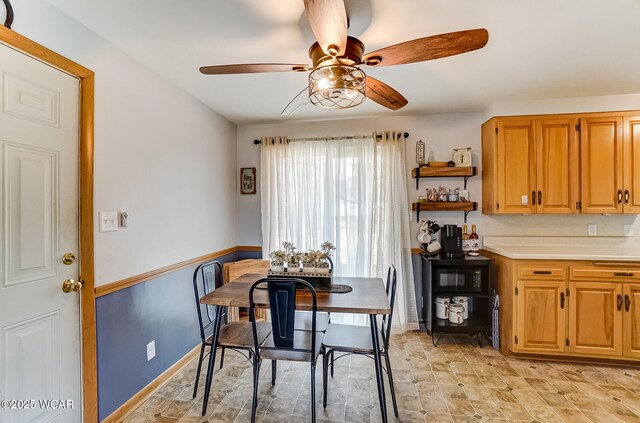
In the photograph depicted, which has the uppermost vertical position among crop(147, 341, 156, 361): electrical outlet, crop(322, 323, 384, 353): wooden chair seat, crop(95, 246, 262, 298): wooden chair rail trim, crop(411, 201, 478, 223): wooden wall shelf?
crop(411, 201, 478, 223): wooden wall shelf

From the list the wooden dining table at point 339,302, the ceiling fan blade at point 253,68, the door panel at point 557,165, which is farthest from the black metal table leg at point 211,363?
the door panel at point 557,165

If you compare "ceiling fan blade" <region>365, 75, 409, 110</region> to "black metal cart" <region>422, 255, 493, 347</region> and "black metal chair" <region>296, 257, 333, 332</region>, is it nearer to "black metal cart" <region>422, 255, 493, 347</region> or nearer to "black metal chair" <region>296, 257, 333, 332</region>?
"black metal chair" <region>296, 257, 333, 332</region>

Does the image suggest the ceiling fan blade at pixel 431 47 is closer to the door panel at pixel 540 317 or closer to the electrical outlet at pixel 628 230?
the door panel at pixel 540 317

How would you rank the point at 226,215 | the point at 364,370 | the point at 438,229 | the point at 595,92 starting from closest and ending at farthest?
the point at 364,370 < the point at 595,92 < the point at 438,229 < the point at 226,215

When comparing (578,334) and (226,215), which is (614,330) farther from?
(226,215)

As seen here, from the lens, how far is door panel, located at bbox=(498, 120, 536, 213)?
119 inches

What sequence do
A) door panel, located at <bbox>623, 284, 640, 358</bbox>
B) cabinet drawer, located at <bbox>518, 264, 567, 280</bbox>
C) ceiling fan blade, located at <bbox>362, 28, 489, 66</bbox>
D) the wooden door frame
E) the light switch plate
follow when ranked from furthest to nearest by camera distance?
cabinet drawer, located at <bbox>518, 264, 567, 280</bbox>
door panel, located at <bbox>623, 284, 640, 358</bbox>
the light switch plate
the wooden door frame
ceiling fan blade, located at <bbox>362, 28, 489, 66</bbox>

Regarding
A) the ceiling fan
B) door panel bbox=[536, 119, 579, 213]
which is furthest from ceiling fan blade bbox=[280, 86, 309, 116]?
door panel bbox=[536, 119, 579, 213]

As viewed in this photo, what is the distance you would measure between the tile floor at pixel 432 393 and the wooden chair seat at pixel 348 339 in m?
0.46

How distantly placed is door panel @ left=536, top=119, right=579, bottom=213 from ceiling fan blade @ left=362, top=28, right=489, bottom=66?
6.87 ft

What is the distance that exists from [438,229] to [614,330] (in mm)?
1650

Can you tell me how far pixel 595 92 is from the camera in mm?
2840

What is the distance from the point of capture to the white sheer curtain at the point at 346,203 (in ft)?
11.1

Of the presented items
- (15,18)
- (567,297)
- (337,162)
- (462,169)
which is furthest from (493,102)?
(15,18)
